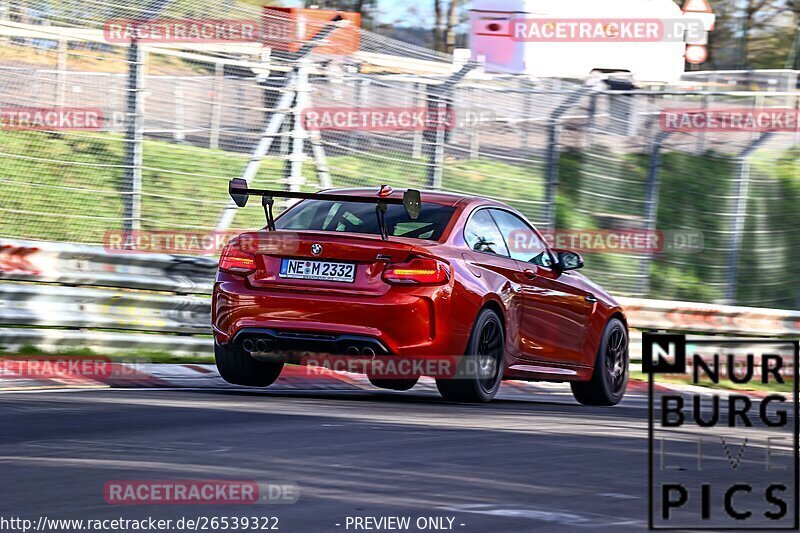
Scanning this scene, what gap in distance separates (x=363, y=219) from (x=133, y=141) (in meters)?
3.86

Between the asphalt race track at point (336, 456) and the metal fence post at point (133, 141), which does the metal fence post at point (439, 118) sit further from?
the asphalt race track at point (336, 456)

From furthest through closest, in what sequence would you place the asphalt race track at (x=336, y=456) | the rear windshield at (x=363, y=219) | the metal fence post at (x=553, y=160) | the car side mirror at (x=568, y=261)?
the metal fence post at (x=553, y=160)
the car side mirror at (x=568, y=261)
the rear windshield at (x=363, y=219)
the asphalt race track at (x=336, y=456)

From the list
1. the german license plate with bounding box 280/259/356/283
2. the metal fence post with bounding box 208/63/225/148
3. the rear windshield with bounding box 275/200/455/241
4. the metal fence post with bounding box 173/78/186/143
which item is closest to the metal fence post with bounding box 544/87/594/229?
the metal fence post with bounding box 208/63/225/148

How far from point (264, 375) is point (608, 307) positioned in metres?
2.80

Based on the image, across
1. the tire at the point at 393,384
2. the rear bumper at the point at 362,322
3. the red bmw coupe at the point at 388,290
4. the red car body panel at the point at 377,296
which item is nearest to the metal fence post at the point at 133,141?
the tire at the point at 393,384

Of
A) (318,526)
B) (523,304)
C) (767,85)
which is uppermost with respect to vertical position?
(767,85)

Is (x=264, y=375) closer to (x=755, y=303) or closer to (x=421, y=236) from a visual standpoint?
(x=421, y=236)

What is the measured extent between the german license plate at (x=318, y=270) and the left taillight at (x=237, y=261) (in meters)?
0.24

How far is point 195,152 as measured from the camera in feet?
50.1

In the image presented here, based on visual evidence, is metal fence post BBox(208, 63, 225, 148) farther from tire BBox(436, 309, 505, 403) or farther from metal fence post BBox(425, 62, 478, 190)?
tire BBox(436, 309, 505, 403)

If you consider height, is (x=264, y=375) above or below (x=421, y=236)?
below

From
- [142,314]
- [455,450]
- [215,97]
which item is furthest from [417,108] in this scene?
[455,450]

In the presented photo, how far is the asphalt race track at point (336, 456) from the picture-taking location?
5.91 metres

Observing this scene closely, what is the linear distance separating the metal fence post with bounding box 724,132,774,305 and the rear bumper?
9.44 meters
